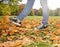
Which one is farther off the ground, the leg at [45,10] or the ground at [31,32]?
the leg at [45,10]

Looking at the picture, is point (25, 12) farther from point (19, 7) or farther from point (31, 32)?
point (31, 32)

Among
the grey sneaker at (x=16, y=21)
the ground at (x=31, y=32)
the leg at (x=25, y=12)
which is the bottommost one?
the ground at (x=31, y=32)

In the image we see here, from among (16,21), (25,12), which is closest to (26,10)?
(25,12)

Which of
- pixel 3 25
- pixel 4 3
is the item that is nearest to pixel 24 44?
pixel 3 25

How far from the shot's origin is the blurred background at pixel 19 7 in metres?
2.52

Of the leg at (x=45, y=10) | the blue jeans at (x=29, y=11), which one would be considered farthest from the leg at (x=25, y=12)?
the leg at (x=45, y=10)

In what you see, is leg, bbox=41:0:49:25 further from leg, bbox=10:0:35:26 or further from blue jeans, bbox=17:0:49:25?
leg, bbox=10:0:35:26

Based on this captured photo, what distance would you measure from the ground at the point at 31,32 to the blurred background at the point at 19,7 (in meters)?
0.06

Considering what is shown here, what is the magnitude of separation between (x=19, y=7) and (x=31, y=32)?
1.01 feet

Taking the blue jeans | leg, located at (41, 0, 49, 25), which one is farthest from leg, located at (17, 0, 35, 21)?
leg, located at (41, 0, 49, 25)

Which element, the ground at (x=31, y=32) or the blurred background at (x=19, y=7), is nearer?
the ground at (x=31, y=32)

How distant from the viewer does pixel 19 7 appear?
2533 mm

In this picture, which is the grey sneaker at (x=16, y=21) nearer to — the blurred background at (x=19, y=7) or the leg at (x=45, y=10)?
the blurred background at (x=19, y=7)

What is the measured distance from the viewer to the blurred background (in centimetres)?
252
